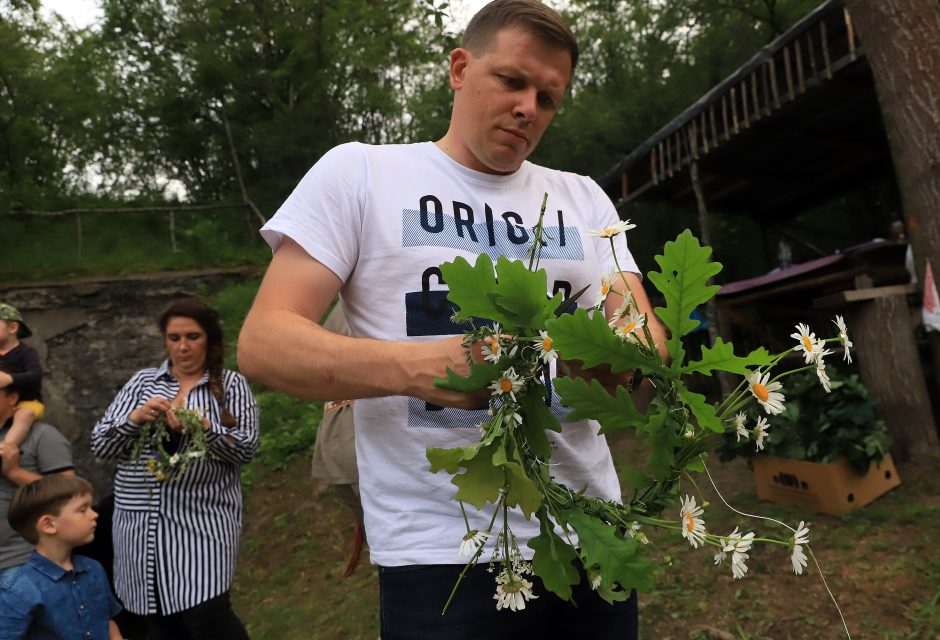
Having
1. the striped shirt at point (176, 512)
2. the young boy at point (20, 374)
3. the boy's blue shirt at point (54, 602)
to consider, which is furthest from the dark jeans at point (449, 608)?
the young boy at point (20, 374)

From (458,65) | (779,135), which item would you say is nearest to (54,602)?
(458,65)

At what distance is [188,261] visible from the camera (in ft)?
45.1

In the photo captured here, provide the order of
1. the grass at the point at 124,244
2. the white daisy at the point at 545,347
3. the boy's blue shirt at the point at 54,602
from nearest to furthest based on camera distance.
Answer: the white daisy at the point at 545,347, the boy's blue shirt at the point at 54,602, the grass at the point at 124,244

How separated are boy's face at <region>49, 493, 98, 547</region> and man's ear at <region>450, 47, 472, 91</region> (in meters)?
2.61

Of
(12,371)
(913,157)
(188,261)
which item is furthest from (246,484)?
(188,261)

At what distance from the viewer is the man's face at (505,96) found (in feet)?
4.16

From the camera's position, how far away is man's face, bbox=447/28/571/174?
1269 mm

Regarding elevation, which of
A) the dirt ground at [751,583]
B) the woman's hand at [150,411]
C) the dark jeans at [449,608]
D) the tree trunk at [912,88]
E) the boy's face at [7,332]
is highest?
the tree trunk at [912,88]

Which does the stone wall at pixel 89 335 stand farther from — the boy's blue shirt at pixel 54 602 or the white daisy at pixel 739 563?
the white daisy at pixel 739 563

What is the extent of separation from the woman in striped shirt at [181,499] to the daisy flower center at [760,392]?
254 cm

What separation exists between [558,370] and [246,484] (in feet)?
22.5

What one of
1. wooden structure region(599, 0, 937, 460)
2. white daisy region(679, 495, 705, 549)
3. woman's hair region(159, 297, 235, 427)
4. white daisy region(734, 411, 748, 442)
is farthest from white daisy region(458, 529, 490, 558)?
wooden structure region(599, 0, 937, 460)

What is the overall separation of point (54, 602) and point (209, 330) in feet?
4.27

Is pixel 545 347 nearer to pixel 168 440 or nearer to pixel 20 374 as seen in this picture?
pixel 168 440
